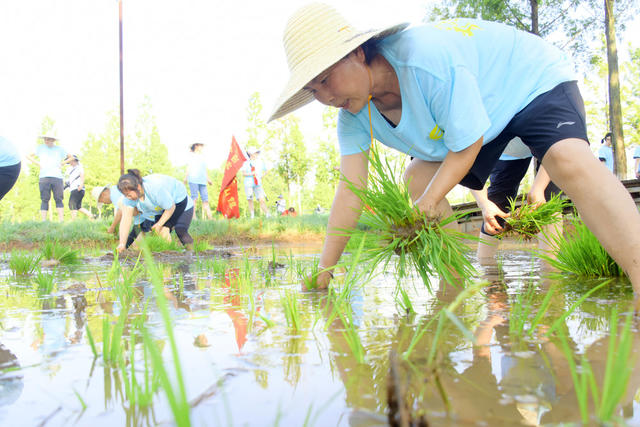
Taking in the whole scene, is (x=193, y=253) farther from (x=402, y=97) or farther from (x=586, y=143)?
(x=586, y=143)

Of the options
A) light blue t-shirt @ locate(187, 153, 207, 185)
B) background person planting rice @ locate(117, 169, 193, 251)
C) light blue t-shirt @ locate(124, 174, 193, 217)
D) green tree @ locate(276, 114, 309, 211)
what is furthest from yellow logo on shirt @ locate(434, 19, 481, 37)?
green tree @ locate(276, 114, 309, 211)

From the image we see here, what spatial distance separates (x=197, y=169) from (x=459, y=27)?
952cm

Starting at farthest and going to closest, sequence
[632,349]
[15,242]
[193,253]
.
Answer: [15,242], [193,253], [632,349]

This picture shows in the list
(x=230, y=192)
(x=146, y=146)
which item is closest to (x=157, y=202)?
(x=230, y=192)

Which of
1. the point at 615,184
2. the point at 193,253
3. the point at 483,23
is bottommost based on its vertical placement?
the point at 193,253

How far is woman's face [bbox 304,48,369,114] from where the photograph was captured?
1835 millimetres

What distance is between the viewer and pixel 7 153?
4.15m

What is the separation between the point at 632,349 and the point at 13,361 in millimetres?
1478

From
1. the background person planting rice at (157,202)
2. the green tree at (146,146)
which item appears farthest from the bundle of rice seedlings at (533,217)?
the green tree at (146,146)

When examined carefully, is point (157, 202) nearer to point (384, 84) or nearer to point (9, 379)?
point (384, 84)

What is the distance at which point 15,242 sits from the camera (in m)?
8.62

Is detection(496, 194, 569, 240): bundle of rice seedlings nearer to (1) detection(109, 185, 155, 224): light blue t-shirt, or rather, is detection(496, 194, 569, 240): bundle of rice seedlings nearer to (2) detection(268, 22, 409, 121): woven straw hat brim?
(2) detection(268, 22, 409, 121): woven straw hat brim

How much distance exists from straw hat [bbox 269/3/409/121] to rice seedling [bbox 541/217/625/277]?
55.0 inches

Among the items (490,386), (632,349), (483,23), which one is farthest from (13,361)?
(483,23)
